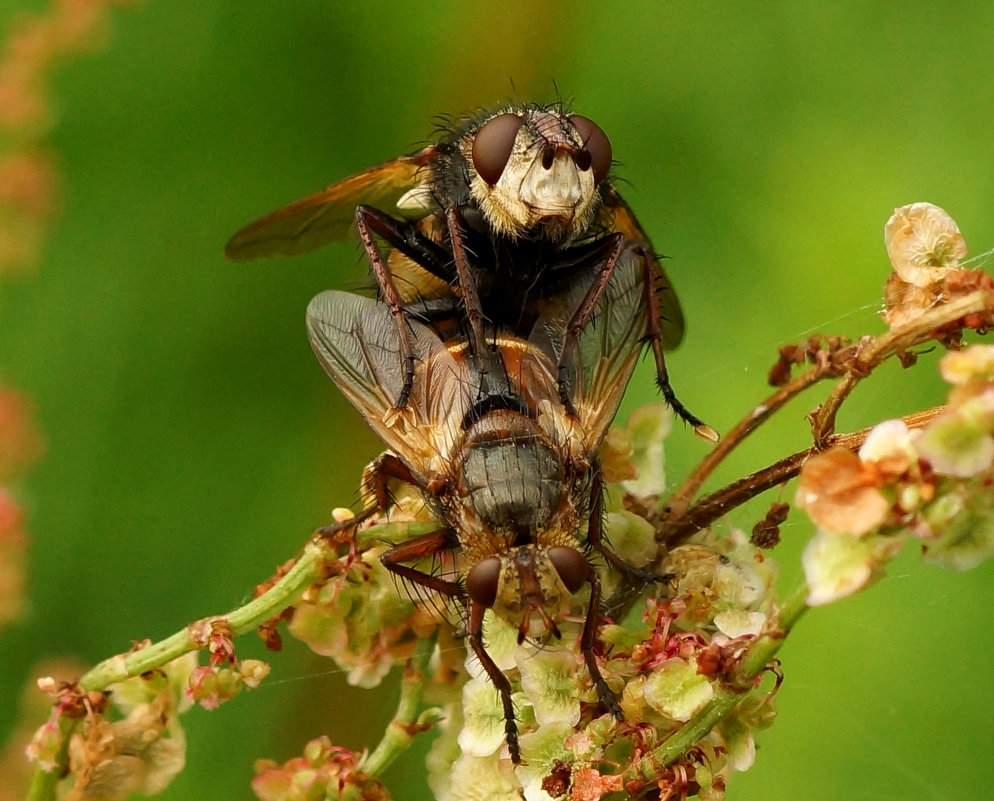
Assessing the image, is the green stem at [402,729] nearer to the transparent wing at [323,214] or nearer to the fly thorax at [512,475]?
the fly thorax at [512,475]

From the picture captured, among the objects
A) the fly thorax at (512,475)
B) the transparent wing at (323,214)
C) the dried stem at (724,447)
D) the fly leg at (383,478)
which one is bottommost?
the dried stem at (724,447)

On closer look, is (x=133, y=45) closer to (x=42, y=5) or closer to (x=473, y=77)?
(x=42, y=5)

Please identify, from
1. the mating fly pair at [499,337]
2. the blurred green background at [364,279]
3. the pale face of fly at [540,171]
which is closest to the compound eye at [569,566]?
the mating fly pair at [499,337]

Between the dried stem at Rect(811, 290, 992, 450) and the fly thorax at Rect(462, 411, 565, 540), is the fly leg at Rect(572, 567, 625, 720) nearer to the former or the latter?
the fly thorax at Rect(462, 411, 565, 540)

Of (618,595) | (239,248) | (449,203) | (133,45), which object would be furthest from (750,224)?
(133,45)

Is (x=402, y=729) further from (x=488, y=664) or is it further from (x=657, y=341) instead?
(x=657, y=341)

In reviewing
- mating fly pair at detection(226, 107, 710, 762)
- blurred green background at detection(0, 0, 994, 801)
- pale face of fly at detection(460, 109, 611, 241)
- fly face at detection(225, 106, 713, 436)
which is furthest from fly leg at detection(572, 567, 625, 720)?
blurred green background at detection(0, 0, 994, 801)

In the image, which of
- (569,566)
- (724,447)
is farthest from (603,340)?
(569,566)
